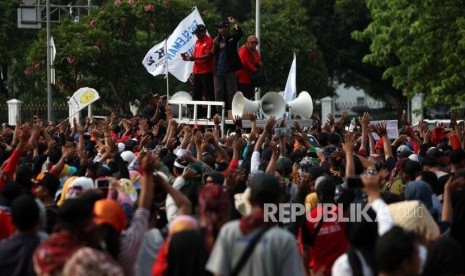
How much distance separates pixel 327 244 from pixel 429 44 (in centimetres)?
2666

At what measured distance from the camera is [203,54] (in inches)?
857

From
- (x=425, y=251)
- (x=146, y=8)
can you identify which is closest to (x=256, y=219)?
(x=425, y=251)

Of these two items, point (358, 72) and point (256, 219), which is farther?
point (358, 72)

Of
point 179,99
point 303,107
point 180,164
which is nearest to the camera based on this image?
point 180,164

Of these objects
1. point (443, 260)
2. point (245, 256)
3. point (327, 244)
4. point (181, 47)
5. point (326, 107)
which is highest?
point (181, 47)

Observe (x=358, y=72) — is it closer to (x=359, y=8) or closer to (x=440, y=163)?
(x=359, y=8)

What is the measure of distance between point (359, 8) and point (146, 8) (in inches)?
1045

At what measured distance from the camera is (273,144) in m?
13.3

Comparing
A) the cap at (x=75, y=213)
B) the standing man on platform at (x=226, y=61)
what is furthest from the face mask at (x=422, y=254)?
the standing man on platform at (x=226, y=61)

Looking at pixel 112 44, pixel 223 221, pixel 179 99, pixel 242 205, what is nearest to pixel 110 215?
pixel 223 221

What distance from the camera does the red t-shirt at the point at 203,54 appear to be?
21.8 meters

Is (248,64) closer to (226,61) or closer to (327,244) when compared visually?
(226,61)

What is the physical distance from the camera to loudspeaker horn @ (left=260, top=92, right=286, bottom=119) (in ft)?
69.2

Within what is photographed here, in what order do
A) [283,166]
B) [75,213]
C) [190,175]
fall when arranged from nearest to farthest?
1. [75,213]
2. [190,175]
3. [283,166]
